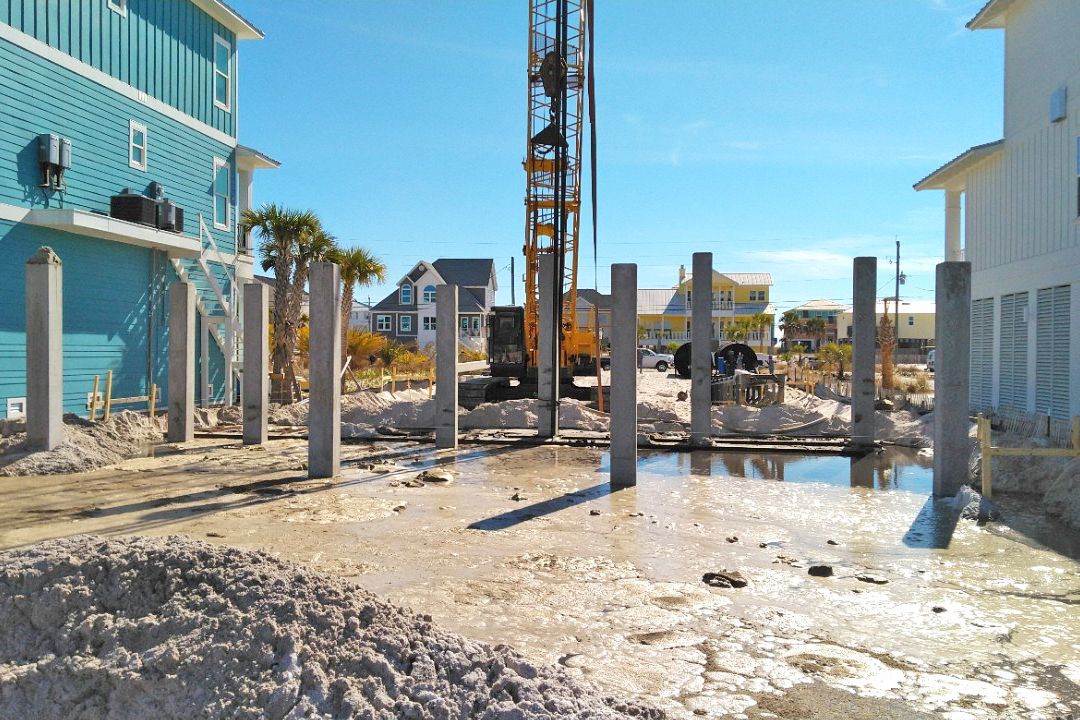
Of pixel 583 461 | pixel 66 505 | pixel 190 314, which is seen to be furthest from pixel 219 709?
pixel 190 314

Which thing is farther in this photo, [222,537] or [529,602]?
[222,537]

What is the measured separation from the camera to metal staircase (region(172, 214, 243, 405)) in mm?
21250

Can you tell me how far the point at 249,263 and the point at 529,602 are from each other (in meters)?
20.3

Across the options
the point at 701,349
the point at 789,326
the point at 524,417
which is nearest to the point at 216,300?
the point at 524,417

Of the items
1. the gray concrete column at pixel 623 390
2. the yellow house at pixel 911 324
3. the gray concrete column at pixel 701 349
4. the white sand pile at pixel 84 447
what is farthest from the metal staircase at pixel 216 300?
the yellow house at pixel 911 324

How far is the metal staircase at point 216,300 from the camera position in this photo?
837 inches

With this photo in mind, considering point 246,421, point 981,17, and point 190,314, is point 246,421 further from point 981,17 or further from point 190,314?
point 981,17

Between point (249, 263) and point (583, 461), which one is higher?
point (249, 263)

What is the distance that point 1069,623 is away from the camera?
5.86 meters

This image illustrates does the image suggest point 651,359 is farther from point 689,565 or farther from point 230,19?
point 689,565

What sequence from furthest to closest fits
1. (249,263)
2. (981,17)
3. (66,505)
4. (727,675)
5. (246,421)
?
(249,263)
(981,17)
(246,421)
(66,505)
(727,675)

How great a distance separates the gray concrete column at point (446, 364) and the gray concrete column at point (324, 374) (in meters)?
3.29

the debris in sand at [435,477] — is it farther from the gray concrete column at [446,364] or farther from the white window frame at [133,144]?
the white window frame at [133,144]

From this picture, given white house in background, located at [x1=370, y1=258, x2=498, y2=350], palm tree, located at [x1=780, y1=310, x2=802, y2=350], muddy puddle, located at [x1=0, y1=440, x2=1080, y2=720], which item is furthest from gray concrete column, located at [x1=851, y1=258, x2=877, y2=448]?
palm tree, located at [x1=780, y1=310, x2=802, y2=350]
